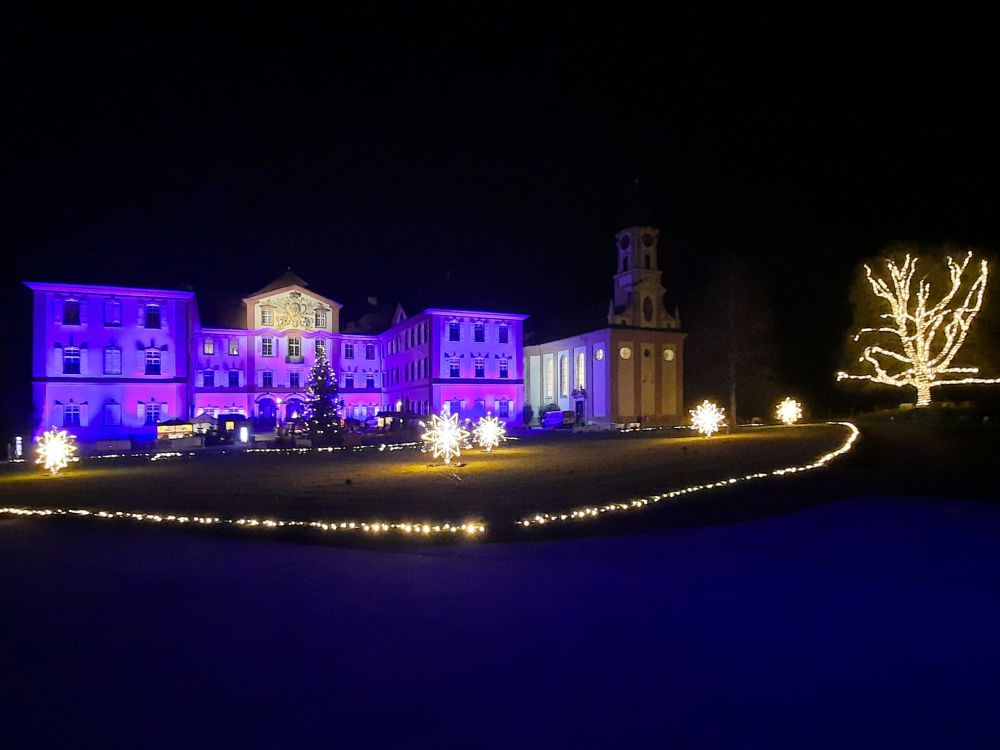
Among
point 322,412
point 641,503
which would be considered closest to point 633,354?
point 322,412

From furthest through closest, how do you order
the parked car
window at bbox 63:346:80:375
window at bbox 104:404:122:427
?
the parked car → window at bbox 104:404:122:427 → window at bbox 63:346:80:375

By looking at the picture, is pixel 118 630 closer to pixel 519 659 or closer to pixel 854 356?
pixel 519 659

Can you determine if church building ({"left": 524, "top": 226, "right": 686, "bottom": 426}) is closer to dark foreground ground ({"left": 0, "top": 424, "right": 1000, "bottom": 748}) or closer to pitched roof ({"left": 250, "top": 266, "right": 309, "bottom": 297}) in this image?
pitched roof ({"left": 250, "top": 266, "right": 309, "bottom": 297})

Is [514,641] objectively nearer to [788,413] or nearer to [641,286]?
[788,413]

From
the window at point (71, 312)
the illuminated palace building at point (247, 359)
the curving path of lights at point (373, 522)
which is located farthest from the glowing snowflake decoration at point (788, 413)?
the window at point (71, 312)

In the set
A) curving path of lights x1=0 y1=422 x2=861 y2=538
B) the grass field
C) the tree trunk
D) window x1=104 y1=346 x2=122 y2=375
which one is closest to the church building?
the tree trunk

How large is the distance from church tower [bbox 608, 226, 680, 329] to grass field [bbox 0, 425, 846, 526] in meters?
29.2

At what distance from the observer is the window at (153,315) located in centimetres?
4756

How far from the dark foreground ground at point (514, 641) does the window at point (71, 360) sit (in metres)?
41.0

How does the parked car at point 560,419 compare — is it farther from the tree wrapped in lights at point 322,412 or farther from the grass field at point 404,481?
the grass field at point 404,481

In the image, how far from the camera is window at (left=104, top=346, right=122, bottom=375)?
46344 mm

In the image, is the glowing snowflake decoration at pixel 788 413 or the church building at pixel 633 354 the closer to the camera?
the glowing snowflake decoration at pixel 788 413

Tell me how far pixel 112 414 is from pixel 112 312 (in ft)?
21.9

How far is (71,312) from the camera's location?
149ft
